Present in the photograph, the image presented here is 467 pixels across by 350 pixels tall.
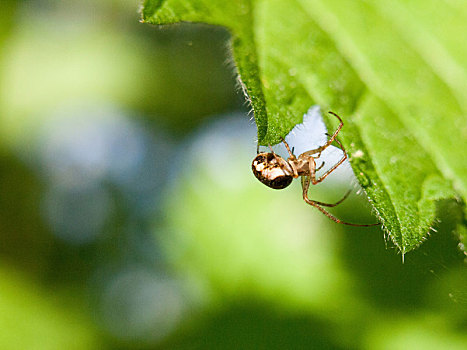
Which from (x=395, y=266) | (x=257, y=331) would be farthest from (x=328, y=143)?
(x=257, y=331)

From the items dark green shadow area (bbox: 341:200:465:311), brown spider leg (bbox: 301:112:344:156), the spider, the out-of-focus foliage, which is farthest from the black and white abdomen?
the out-of-focus foliage

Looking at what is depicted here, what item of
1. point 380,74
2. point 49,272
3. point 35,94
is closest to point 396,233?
point 380,74

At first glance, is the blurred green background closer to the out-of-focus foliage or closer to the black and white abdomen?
the out-of-focus foliage

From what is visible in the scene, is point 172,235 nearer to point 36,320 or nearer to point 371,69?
point 36,320

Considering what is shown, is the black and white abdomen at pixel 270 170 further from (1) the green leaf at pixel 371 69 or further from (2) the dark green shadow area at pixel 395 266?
(1) the green leaf at pixel 371 69

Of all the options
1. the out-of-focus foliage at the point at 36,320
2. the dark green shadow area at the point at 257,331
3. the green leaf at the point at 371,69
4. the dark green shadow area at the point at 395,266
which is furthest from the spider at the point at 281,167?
the out-of-focus foliage at the point at 36,320

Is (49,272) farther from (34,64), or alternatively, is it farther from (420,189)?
(420,189)
